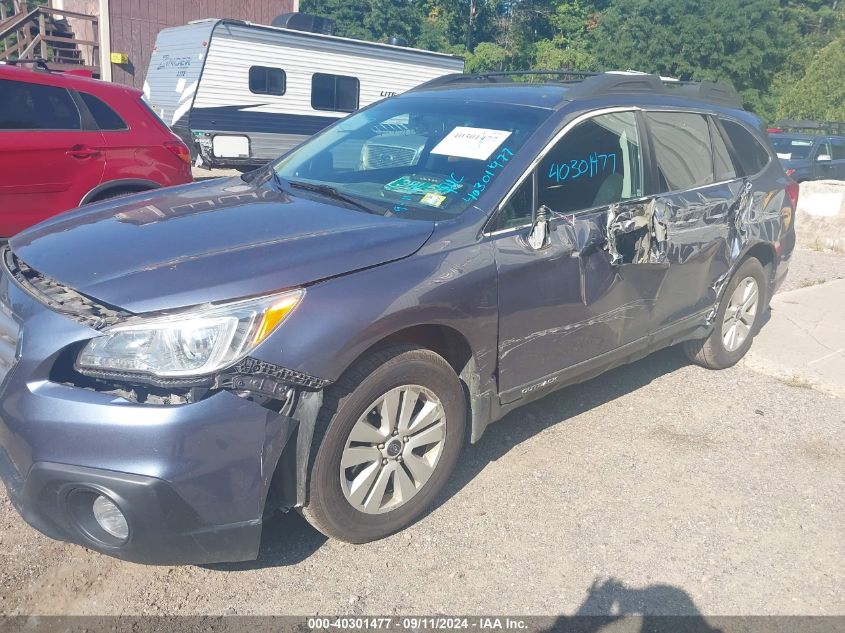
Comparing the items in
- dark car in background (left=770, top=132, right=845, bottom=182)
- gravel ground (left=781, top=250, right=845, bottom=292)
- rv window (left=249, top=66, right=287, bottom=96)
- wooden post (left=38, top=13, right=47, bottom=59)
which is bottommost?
gravel ground (left=781, top=250, right=845, bottom=292)

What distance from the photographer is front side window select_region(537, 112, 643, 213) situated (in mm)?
3598

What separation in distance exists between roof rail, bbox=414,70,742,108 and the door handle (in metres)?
3.02

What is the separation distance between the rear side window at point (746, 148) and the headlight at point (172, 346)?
3721 millimetres

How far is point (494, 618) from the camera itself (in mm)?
2781

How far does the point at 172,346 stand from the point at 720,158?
3.73m

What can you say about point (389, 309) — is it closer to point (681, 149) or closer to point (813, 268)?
point (681, 149)

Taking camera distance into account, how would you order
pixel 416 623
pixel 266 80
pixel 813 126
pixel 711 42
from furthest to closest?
pixel 711 42
pixel 813 126
pixel 266 80
pixel 416 623

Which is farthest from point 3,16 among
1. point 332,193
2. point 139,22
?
point 332,193

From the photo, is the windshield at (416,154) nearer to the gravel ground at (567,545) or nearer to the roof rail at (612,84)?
the roof rail at (612,84)

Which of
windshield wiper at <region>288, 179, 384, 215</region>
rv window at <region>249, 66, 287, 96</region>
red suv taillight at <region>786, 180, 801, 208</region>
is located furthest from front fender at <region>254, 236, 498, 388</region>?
rv window at <region>249, 66, 287, 96</region>

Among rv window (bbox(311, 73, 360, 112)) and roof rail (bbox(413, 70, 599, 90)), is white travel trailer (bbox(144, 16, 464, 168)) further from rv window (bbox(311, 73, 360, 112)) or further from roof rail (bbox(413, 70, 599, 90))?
roof rail (bbox(413, 70, 599, 90))

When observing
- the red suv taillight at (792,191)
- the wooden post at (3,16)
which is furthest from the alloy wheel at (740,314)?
the wooden post at (3,16)

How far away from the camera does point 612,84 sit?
13.4 feet

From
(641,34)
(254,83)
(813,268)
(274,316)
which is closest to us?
(274,316)
